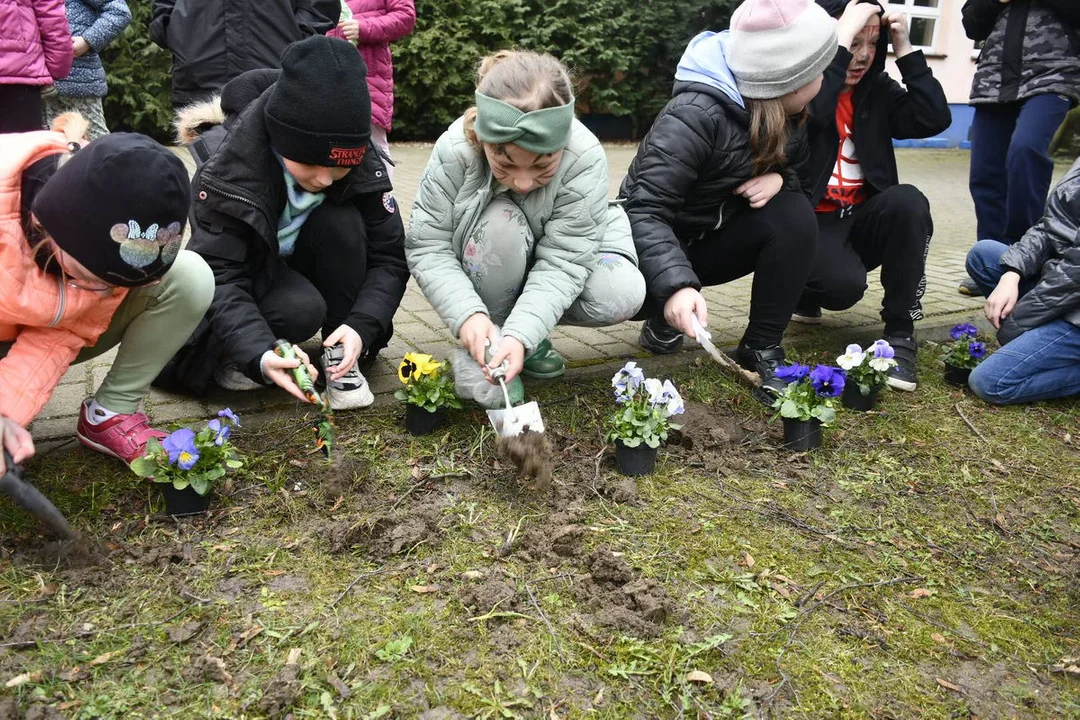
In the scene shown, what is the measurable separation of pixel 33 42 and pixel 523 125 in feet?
9.14

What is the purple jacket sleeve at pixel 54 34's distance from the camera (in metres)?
3.95

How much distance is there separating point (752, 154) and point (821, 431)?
3.48 ft

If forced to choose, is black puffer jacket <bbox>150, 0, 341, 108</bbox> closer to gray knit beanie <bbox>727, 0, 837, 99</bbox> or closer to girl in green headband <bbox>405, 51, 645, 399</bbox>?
girl in green headband <bbox>405, 51, 645, 399</bbox>

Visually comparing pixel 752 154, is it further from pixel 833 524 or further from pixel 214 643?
pixel 214 643

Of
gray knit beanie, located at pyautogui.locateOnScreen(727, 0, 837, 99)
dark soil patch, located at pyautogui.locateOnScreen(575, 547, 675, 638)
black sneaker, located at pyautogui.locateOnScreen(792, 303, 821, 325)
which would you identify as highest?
gray knit beanie, located at pyautogui.locateOnScreen(727, 0, 837, 99)

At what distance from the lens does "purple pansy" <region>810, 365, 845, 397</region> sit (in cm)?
292

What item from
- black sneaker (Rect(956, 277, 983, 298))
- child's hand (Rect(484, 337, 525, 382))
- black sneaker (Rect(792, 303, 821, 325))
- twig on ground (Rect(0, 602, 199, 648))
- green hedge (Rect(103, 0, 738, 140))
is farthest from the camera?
green hedge (Rect(103, 0, 738, 140))

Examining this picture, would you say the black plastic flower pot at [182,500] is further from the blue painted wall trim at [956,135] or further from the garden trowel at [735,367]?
the blue painted wall trim at [956,135]

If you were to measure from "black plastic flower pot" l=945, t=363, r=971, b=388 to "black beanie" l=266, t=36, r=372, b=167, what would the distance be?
8.39ft

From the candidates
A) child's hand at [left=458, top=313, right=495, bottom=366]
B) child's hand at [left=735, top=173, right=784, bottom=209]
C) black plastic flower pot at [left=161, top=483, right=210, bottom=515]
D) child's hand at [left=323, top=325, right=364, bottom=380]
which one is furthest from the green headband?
black plastic flower pot at [left=161, top=483, right=210, bottom=515]

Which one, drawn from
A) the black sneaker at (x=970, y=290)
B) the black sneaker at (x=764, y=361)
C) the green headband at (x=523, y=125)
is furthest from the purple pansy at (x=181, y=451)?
the black sneaker at (x=970, y=290)

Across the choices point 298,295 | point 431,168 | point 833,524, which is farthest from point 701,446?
point 298,295

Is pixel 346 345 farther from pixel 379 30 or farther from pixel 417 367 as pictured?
pixel 379 30

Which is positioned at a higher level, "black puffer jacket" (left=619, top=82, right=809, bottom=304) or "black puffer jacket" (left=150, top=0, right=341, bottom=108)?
"black puffer jacket" (left=150, top=0, right=341, bottom=108)
